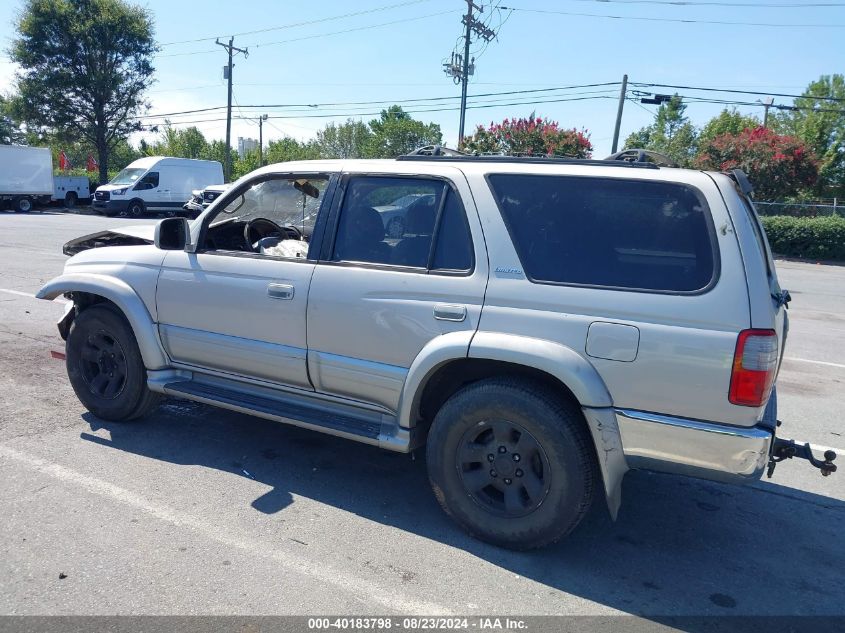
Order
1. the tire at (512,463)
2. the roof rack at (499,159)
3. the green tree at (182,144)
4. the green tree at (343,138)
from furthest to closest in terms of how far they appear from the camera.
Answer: the green tree at (343,138) < the green tree at (182,144) < the roof rack at (499,159) < the tire at (512,463)

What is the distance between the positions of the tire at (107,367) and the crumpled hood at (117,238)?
29.0 inches

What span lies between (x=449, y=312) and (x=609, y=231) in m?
0.91

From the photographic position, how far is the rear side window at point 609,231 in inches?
123

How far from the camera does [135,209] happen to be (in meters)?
32.0

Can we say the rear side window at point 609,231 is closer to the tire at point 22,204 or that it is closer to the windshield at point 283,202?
the windshield at point 283,202

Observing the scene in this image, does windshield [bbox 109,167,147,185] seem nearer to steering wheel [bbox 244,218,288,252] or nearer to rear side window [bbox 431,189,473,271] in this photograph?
steering wheel [bbox 244,218,288,252]

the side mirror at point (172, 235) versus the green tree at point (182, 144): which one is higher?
the green tree at point (182, 144)

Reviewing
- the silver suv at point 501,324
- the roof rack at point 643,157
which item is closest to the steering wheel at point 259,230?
the silver suv at point 501,324

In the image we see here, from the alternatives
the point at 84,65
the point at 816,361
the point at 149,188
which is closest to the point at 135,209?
the point at 149,188

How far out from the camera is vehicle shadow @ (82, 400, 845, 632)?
319 cm

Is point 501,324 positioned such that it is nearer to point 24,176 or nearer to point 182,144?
point 24,176

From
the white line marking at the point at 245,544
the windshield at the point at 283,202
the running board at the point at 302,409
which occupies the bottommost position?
the white line marking at the point at 245,544

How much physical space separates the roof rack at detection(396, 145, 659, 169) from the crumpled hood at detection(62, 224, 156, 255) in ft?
7.78

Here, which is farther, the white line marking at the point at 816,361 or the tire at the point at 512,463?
the white line marking at the point at 816,361
